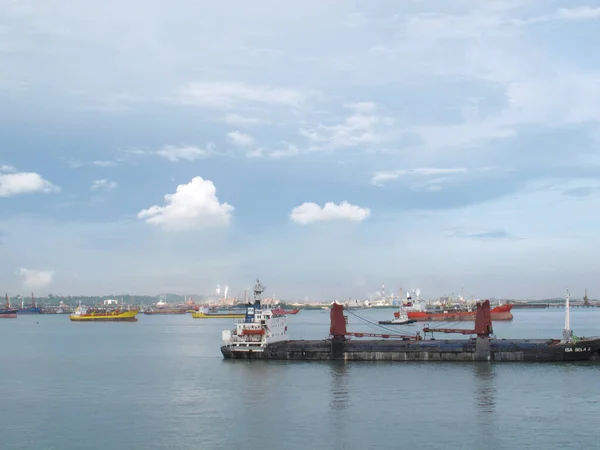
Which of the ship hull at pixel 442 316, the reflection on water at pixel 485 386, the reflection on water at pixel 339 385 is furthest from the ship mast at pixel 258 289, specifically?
the ship hull at pixel 442 316

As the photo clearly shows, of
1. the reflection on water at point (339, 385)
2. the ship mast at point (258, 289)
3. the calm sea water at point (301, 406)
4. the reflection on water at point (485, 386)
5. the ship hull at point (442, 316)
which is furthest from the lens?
the ship hull at point (442, 316)

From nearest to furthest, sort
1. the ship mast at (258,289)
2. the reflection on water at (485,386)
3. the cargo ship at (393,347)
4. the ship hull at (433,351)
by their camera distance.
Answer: the reflection on water at (485,386), the ship hull at (433,351), the cargo ship at (393,347), the ship mast at (258,289)

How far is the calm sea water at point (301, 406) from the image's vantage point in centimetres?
3253

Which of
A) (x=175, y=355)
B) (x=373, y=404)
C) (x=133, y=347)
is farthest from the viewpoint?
(x=133, y=347)

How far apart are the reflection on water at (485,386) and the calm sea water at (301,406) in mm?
83

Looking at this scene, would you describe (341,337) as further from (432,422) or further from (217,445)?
(217,445)

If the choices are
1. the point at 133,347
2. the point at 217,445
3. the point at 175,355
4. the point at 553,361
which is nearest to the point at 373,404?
the point at 217,445

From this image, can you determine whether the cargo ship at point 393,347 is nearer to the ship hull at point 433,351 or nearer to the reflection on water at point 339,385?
the ship hull at point 433,351

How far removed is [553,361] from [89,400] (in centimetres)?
4014

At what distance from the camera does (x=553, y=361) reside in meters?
58.6

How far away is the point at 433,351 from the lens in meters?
61.3

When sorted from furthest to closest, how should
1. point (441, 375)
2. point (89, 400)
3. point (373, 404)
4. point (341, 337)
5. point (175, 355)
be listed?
point (175, 355)
point (341, 337)
point (441, 375)
point (89, 400)
point (373, 404)

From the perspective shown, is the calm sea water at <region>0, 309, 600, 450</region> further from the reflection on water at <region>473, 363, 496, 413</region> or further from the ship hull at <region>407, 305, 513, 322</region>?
the ship hull at <region>407, 305, 513, 322</region>

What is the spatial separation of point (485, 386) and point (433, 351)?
571 inches
